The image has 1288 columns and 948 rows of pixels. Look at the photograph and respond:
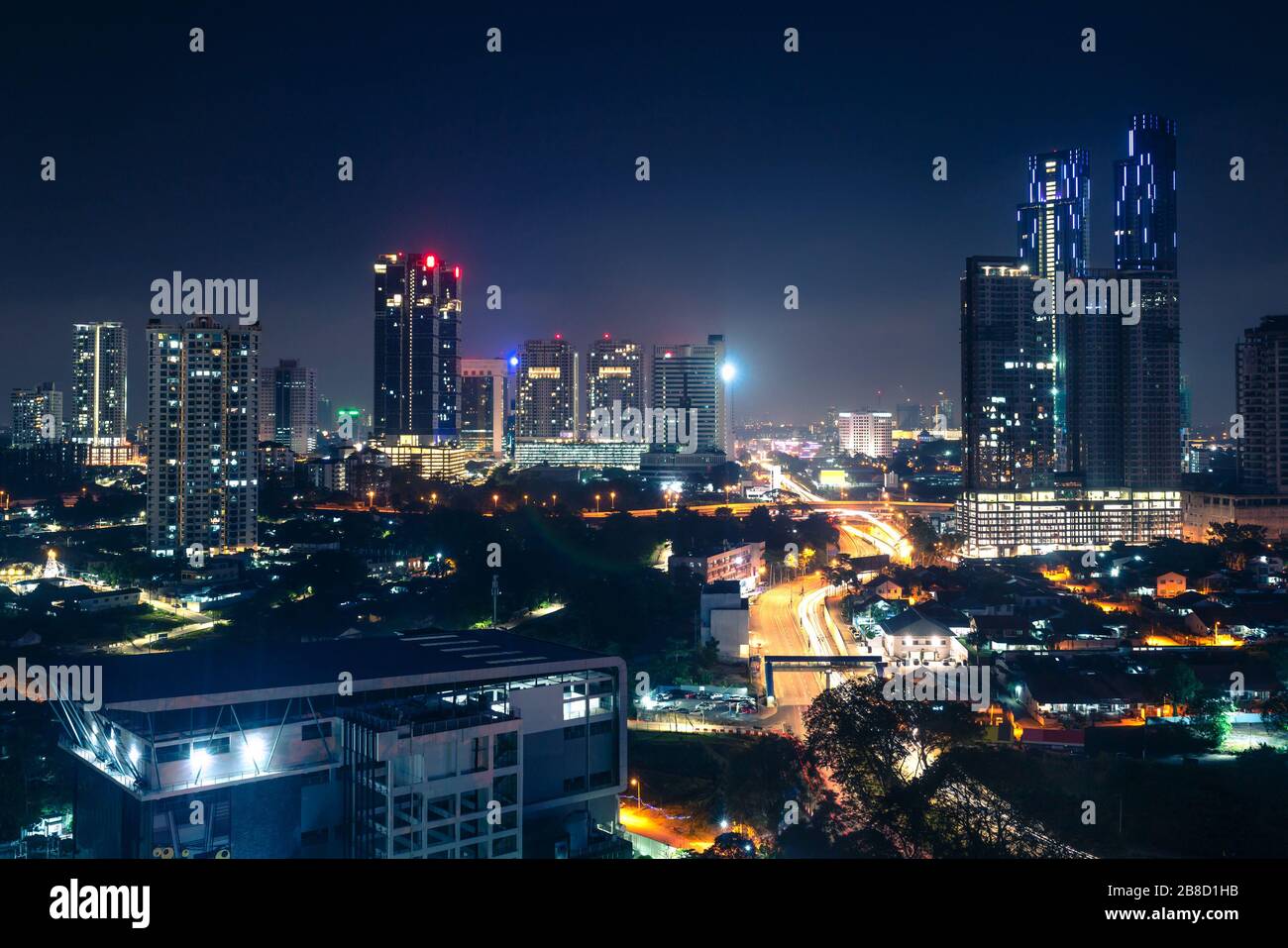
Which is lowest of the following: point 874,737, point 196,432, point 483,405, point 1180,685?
point 1180,685

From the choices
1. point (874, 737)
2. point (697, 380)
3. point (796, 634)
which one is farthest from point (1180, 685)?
point (697, 380)

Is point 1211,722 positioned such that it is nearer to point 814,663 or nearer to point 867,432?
point 814,663

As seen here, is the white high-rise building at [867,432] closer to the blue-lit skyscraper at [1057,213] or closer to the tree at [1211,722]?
the blue-lit skyscraper at [1057,213]

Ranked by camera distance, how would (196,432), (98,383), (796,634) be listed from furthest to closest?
1. (98,383)
2. (196,432)
3. (796,634)

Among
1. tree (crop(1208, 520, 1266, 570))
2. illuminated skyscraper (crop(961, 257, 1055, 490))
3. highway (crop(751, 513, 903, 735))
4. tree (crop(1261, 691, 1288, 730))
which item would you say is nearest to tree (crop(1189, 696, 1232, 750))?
tree (crop(1261, 691, 1288, 730))

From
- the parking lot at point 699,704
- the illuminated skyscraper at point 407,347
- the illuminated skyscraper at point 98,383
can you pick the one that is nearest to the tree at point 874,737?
the parking lot at point 699,704

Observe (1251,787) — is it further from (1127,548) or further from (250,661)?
(1127,548)
